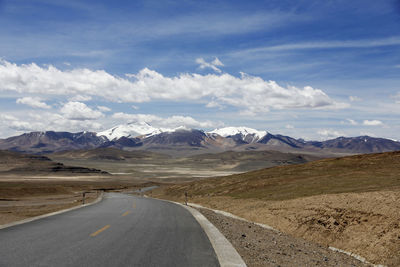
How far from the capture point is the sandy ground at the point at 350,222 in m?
13.4

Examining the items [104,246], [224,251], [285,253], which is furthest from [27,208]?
[224,251]

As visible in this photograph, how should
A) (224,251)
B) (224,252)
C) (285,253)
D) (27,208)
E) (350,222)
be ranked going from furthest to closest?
(27,208) < (350,222) < (285,253) < (224,251) < (224,252)

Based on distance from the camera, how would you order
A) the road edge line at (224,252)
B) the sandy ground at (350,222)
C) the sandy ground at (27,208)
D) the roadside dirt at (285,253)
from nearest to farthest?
1. the road edge line at (224,252)
2. the roadside dirt at (285,253)
3. the sandy ground at (350,222)
4. the sandy ground at (27,208)

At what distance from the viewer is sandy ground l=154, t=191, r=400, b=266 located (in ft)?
44.0

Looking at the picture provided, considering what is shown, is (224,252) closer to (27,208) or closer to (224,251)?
(224,251)

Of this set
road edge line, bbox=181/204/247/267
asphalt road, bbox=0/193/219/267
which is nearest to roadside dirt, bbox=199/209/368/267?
road edge line, bbox=181/204/247/267

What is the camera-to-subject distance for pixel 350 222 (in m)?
16.8

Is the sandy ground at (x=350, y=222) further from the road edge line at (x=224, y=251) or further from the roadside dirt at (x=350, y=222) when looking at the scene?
the road edge line at (x=224, y=251)

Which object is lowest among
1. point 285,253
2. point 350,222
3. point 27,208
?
point 27,208

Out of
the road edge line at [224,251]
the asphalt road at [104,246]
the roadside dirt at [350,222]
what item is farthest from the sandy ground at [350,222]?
the asphalt road at [104,246]

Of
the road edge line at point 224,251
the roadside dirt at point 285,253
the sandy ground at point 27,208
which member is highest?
the road edge line at point 224,251

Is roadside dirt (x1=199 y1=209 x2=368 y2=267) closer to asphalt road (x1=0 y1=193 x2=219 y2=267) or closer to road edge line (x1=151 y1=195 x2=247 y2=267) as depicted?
road edge line (x1=151 y1=195 x2=247 y2=267)

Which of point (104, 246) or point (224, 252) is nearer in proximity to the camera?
point (224, 252)

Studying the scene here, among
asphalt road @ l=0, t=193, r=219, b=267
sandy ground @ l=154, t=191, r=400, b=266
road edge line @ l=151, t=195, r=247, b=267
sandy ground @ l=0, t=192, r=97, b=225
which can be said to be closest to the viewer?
asphalt road @ l=0, t=193, r=219, b=267
